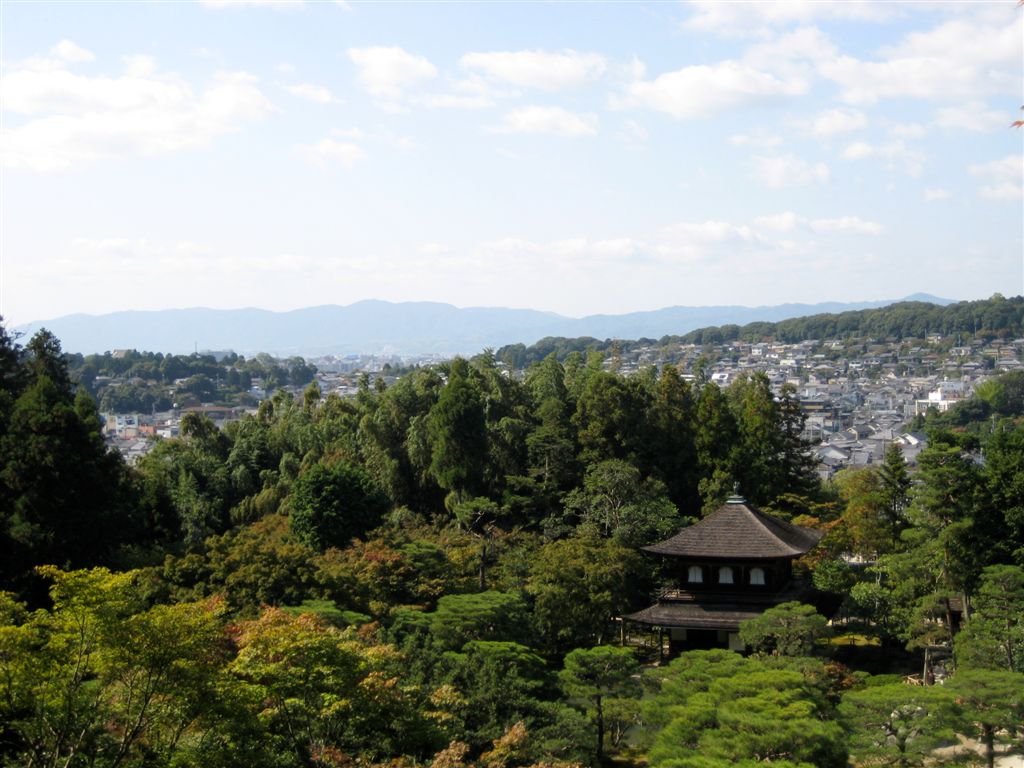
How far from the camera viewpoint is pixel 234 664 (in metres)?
11.1

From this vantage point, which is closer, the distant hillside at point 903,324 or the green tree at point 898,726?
the green tree at point 898,726

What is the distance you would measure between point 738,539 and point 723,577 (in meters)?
0.85

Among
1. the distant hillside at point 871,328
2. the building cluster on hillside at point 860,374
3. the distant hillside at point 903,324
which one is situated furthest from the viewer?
the distant hillside at point 903,324

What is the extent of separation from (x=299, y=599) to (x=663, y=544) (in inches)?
299

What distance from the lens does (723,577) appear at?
788 inches

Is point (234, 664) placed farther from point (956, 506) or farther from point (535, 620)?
point (956, 506)

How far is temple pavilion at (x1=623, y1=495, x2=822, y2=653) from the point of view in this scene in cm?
1930

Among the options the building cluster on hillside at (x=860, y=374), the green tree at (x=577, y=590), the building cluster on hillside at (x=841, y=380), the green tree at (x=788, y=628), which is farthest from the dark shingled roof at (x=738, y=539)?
the building cluster on hillside at (x=860, y=374)

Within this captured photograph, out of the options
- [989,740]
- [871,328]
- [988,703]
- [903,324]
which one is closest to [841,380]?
[903,324]

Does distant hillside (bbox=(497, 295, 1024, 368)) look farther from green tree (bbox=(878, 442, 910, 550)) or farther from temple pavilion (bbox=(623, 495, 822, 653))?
temple pavilion (bbox=(623, 495, 822, 653))

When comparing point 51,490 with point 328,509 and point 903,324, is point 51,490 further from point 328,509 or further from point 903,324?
point 903,324

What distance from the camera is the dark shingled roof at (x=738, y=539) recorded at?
19.5 metres

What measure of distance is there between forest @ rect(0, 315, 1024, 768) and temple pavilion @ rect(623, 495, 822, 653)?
2.86 feet

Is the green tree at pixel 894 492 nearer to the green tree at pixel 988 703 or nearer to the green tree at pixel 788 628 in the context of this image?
the green tree at pixel 788 628
